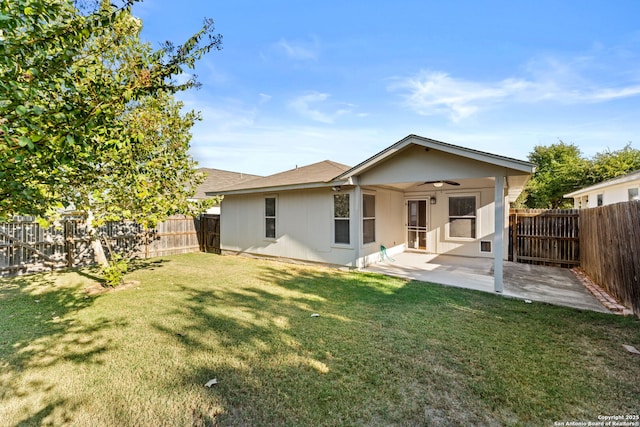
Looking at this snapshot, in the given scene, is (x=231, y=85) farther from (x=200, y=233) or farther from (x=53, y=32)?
(x=53, y=32)

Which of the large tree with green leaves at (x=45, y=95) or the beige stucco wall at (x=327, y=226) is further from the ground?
the large tree with green leaves at (x=45, y=95)

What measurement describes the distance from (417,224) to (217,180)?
44.1 feet

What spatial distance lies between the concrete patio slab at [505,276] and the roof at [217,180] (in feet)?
40.0

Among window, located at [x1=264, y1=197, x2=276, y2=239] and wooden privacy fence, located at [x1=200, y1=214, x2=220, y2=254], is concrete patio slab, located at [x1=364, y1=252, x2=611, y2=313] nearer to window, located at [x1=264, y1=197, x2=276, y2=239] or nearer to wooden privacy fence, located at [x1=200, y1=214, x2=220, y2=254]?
window, located at [x1=264, y1=197, x2=276, y2=239]

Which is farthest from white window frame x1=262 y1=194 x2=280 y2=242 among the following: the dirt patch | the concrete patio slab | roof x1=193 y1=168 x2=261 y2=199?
roof x1=193 y1=168 x2=261 y2=199

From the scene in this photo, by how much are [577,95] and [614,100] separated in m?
3.52

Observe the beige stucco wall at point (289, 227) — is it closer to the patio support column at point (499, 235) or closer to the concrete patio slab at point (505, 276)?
the concrete patio slab at point (505, 276)

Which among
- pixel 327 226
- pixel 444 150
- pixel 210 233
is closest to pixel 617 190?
pixel 444 150

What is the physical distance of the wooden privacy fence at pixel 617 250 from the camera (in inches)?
179

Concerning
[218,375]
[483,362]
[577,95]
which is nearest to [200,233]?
[218,375]

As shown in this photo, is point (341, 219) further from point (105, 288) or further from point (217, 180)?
point (217, 180)

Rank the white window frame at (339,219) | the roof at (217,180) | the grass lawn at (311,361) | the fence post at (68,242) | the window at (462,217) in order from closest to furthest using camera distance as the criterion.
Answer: the grass lawn at (311,361) < the white window frame at (339,219) < the fence post at (68,242) < the window at (462,217) < the roof at (217,180)

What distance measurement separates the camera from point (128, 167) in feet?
A: 19.4

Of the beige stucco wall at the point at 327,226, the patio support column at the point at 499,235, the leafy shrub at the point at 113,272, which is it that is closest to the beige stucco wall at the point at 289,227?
the beige stucco wall at the point at 327,226
